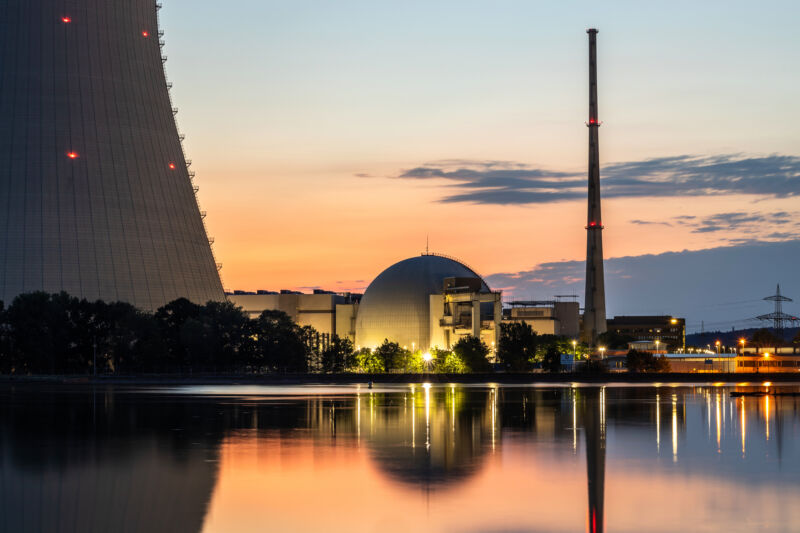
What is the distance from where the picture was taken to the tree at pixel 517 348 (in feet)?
344

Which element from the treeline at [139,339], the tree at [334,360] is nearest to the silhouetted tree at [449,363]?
the treeline at [139,339]

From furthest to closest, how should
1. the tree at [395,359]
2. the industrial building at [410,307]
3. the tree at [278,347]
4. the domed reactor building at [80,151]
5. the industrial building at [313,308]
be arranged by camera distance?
1. the industrial building at [313,308]
2. the industrial building at [410,307]
3. the tree at [395,359]
4. the tree at [278,347]
5. the domed reactor building at [80,151]

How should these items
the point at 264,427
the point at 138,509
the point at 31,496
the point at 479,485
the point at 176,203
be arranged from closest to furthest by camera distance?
the point at 138,509 < the point at 31,496 < the point at 479,485 < the point at 264,427 < the point at 176,203

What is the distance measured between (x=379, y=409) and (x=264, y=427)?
10621 mm

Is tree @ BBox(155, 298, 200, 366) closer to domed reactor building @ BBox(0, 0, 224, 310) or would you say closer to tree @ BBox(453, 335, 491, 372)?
domed reactor building @ BBox(0, 0, 224, 310)

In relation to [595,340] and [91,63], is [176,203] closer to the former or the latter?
[91,63]

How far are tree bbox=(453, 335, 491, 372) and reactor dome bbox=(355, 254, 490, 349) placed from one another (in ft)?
89.8

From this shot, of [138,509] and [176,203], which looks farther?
[176,203]

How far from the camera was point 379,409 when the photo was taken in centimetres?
3966

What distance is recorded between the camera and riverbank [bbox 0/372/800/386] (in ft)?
255

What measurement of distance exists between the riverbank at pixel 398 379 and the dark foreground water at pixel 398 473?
4405cm

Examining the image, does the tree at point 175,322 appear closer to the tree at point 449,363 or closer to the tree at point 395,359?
the tree at point 395,359

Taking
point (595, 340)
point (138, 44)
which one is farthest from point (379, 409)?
point (595, 340)

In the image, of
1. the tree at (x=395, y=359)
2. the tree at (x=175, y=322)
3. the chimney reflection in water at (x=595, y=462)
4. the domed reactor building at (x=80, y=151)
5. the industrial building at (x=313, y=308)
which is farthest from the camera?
the industrial building at (x=313, y=308)
